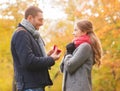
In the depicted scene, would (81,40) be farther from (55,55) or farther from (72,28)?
(72,28)

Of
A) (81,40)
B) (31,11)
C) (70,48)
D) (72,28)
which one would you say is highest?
(31,11)

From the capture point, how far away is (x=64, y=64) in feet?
16.5

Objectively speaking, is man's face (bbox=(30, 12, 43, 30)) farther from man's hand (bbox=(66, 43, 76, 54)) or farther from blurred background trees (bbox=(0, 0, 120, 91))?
blurred background trees (bbox=(0, 0, 120, 91))

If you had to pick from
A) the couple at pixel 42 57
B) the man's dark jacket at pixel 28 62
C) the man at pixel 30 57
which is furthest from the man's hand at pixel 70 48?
the man's dark jacket at pixel 28 62

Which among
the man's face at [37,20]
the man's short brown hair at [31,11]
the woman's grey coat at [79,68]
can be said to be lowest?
the woman's grey coat at [79,68]

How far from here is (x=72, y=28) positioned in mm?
17406

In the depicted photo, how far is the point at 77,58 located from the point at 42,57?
0.59 meters

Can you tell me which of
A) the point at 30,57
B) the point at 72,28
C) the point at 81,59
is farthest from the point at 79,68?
the point at 72,28

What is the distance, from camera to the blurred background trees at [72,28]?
1444cm

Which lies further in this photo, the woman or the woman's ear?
the woman

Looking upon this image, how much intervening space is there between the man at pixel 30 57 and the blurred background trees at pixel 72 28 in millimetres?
9828

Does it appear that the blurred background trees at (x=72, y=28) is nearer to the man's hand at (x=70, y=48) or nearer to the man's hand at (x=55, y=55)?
the man's hand at (x=70, y=48)

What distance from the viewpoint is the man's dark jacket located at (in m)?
4.45

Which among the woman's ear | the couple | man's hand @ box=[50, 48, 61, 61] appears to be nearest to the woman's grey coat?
the couple
